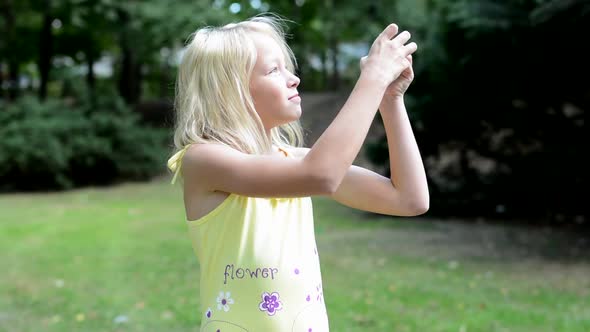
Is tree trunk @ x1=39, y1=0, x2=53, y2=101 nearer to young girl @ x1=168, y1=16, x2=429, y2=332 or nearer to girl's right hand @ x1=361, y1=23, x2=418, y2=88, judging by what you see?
young girl @ x1=168, y1=16, x2=429, y2=332

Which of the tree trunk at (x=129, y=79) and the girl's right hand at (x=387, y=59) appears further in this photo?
the tree trunk at (x=129, y=79)

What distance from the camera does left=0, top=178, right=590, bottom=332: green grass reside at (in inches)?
204

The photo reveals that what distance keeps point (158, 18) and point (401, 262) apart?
31.6 ft

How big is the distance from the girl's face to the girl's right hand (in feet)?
0.66

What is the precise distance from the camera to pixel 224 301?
1.67 metres

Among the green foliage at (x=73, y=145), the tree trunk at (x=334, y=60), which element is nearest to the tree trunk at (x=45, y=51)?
the green foliage at (x=73, y=145)

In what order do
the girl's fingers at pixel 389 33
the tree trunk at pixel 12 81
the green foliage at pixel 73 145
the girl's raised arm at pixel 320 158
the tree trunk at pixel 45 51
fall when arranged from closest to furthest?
the girl's raised arm at pixel 320 158 → the girl's fingers at pixel 389 33 → the green foliage at pixel 73 145 → the tree trunk at pixel 12 81 → the tree trunk at pixel 45 51

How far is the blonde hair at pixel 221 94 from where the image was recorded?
1.68m

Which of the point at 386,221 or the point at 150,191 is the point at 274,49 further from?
the point at 150,191

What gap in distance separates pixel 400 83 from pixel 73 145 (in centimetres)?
1440

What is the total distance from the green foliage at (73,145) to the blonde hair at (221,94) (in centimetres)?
1371

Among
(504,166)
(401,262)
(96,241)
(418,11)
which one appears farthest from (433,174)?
(96,241)

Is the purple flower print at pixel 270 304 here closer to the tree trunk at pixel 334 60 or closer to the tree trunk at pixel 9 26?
the tree trunk at pixel 9 26

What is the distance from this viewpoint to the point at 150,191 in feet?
47.8
